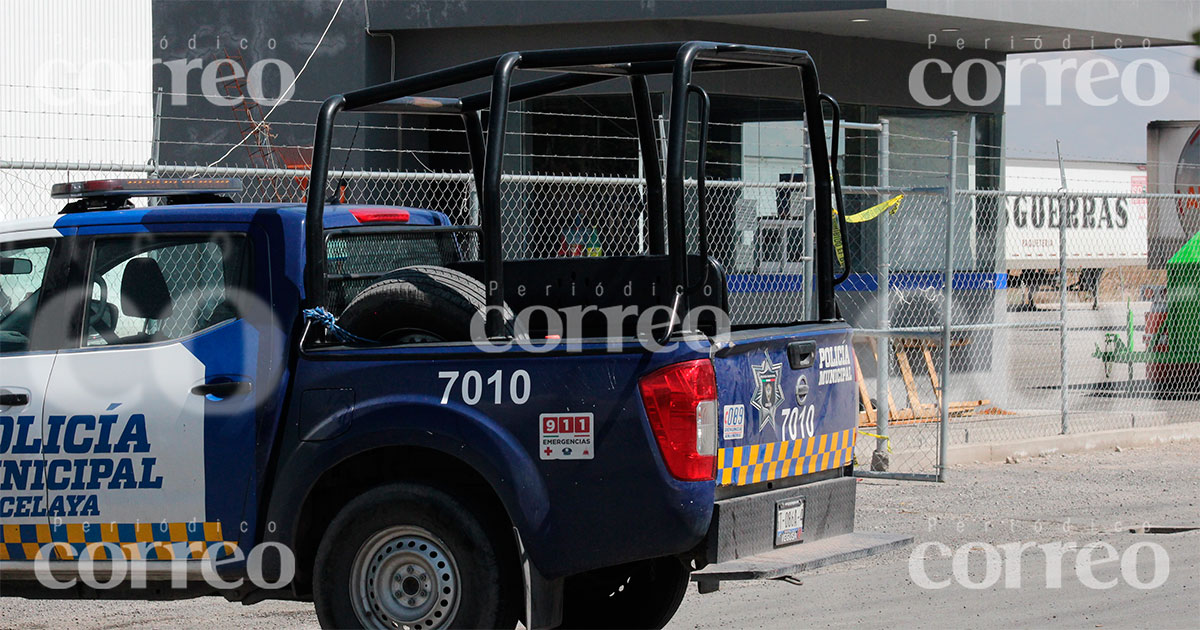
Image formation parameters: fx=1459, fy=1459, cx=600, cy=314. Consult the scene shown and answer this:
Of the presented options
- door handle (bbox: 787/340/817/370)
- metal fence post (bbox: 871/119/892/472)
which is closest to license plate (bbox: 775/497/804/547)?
door handle (bbox: 787/340/817/370)

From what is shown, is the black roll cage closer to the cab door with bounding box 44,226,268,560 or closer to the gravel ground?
the cab door with bounding box 44,226,268,560

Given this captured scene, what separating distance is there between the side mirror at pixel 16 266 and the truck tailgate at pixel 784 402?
2.96 m

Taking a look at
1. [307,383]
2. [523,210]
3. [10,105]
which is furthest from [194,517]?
[10,105]

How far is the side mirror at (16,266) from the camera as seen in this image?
612 cm

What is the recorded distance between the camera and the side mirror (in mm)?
6117

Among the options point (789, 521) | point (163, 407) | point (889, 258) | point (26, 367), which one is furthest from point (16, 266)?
point (889, 258)

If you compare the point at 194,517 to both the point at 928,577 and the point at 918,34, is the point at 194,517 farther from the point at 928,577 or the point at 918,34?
the point at 918,34

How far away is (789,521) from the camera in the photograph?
577cm

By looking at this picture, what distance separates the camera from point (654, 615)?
20.9 feet

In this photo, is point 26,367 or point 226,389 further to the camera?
point 26,367

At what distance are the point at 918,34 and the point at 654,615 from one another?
11.0 metres

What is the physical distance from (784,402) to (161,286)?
102 inches

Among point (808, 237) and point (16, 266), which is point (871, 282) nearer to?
point (808, 237)

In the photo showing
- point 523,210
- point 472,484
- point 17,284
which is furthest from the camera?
point 523,210
